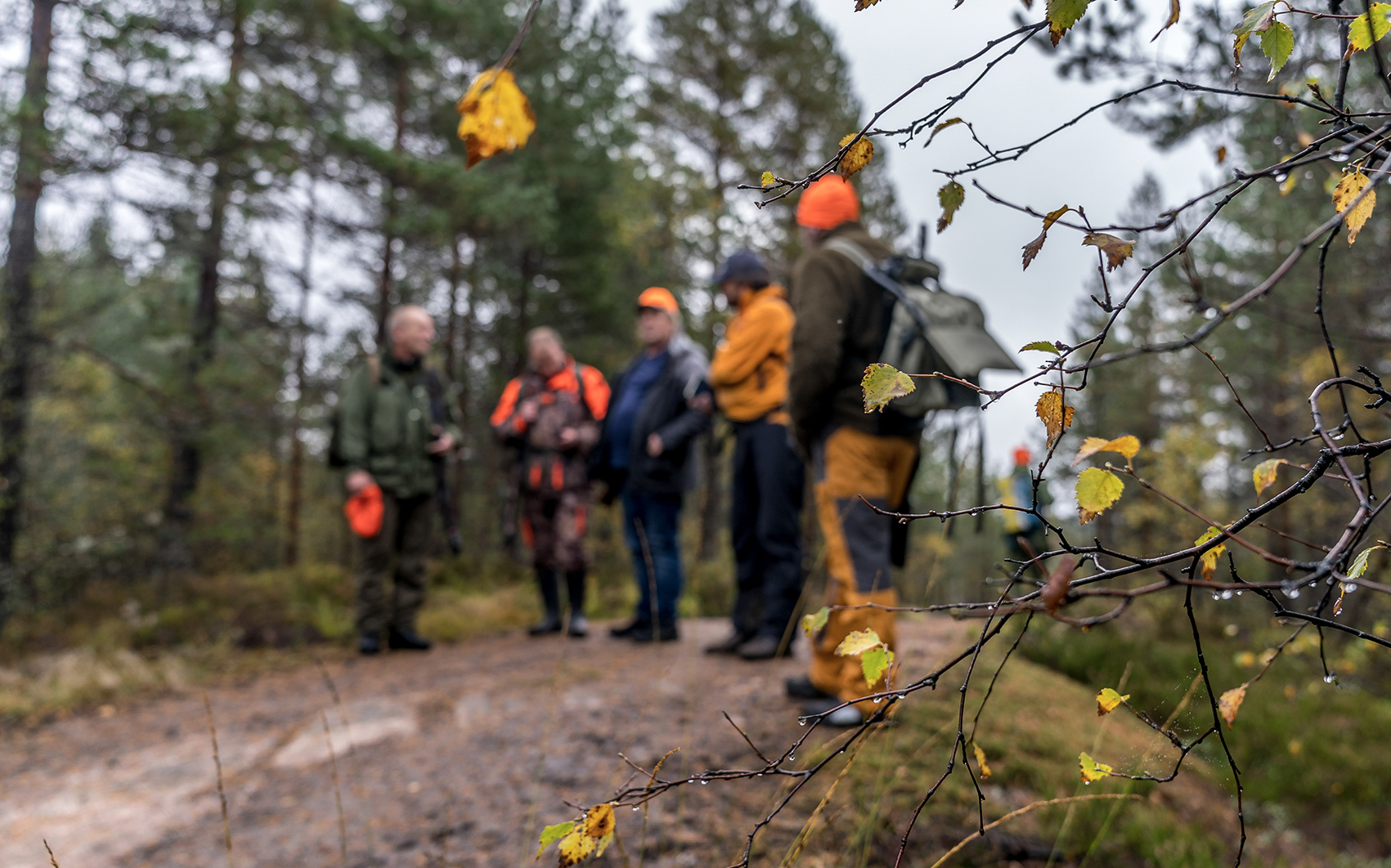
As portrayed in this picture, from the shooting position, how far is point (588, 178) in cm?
1098

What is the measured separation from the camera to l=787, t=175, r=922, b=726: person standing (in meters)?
2.97

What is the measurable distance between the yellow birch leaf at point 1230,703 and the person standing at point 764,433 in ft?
9.44

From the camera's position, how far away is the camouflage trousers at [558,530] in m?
5.00

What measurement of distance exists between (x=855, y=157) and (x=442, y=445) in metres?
4.52

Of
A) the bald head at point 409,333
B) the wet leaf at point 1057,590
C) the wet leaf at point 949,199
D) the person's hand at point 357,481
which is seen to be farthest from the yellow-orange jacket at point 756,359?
the wet leaf at point 1057,590

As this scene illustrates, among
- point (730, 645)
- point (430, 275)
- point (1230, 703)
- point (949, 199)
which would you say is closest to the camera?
point (1230, 703)

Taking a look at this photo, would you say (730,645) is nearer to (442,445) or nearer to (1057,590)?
(442,445)

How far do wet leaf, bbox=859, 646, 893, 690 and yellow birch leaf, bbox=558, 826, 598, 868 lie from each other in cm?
41

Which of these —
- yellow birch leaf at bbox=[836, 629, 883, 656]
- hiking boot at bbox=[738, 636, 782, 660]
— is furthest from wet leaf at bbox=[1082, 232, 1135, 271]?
hiking boot at bbox=[738, 636, 782, 660]

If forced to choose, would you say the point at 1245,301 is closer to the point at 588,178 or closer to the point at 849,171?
the point at 849,171

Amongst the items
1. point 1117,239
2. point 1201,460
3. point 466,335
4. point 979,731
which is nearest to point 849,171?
point 1117,239

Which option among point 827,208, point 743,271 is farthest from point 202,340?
point 827,208

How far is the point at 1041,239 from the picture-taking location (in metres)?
0.91

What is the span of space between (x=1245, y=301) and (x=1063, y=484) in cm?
26
